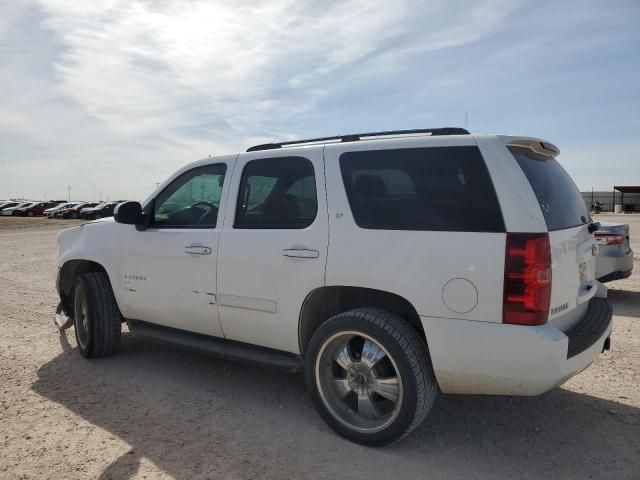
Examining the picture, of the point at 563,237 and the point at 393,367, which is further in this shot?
the point at 393,367

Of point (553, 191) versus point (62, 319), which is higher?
point (553, 191)

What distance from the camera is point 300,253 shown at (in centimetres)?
351

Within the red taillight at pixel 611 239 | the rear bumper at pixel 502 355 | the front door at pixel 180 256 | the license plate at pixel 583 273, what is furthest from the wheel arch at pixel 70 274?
the red taillight at pixel 611 239

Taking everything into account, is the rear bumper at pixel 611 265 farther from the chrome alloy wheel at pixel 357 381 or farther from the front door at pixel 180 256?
the front door at pixel 180 256

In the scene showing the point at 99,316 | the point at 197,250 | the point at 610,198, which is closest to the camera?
the point at 197,250

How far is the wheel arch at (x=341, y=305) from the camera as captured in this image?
3.40 m

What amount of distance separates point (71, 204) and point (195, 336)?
169ft

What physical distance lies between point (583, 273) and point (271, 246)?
2.11 metres

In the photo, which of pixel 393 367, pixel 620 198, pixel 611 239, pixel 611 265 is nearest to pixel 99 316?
pixel 393 367

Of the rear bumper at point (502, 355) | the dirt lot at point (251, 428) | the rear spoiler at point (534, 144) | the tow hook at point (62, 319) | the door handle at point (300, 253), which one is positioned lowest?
the dirt lot at point (251, 428)

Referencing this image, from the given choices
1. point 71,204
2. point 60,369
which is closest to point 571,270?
point 60,369

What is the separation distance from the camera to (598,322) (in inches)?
134

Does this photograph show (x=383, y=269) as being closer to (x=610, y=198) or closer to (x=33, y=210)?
(x=610, y=198)

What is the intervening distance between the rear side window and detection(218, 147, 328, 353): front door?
0.91 feet
